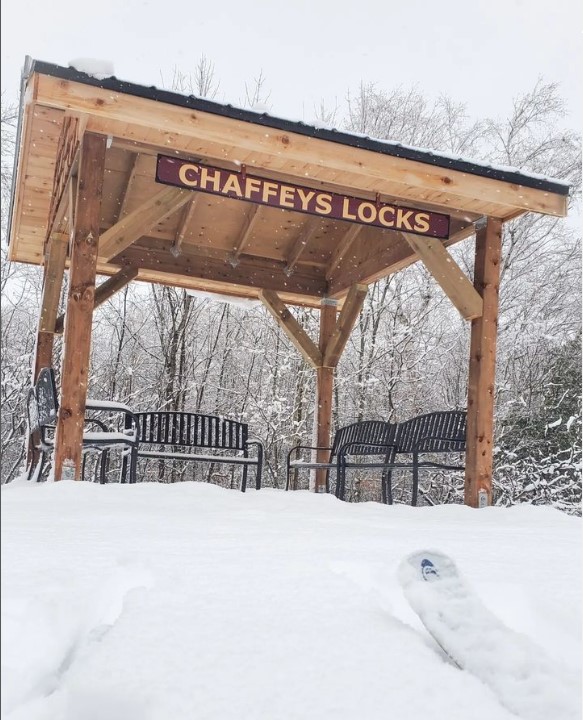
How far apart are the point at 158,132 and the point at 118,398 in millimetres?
10903

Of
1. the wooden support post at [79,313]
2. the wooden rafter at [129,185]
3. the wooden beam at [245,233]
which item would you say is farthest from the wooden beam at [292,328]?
the wooden support post at [79,313]

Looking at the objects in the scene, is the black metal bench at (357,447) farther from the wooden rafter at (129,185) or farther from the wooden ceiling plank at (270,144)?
the wooden rafter at (129,185)

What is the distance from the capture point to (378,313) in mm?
13367

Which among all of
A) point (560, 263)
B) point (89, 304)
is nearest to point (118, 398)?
point (560, 263)

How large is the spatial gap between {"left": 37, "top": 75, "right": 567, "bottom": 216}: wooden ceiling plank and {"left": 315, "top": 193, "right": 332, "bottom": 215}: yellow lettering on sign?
0.39m

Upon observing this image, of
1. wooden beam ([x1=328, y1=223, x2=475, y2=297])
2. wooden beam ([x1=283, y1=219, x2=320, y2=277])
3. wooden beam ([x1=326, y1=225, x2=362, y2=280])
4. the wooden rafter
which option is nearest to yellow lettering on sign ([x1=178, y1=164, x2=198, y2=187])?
the wooden rafter

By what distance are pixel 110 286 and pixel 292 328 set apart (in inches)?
84.3

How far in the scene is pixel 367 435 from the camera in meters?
7.42

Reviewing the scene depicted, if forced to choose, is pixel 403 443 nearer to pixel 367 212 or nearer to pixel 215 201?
pixel 367 212

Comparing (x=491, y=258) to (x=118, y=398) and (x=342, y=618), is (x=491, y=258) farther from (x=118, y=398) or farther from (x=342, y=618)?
(x=118, y=398)

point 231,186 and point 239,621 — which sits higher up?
point 231,186

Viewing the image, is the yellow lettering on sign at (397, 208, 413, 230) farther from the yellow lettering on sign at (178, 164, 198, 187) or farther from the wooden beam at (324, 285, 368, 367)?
the wooden beam at (324, 285, 368, 367)

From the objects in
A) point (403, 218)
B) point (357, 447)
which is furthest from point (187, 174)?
point (357, 447)

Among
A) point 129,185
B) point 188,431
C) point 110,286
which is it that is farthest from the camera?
point 110,286
